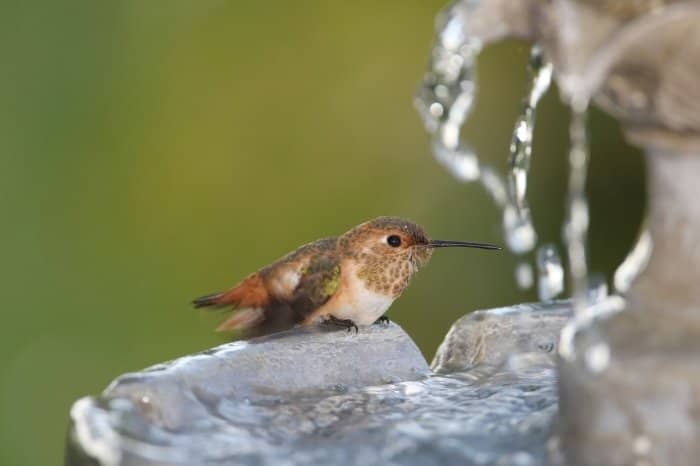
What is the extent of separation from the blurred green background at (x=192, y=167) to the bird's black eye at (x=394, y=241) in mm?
2015

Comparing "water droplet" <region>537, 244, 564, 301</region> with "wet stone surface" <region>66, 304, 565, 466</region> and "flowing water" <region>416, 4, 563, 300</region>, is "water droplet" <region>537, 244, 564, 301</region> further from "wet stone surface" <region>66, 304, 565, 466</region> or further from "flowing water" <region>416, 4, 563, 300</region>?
"flowing water" <region>416, 4, 563, 300</region>

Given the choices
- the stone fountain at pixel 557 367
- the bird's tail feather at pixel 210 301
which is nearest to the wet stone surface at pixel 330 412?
the stone fountain at pixel 557 367

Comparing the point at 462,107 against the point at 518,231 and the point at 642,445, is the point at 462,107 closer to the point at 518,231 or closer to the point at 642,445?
the point at 518,231

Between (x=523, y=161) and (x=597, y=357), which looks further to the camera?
(x=523, y=161)

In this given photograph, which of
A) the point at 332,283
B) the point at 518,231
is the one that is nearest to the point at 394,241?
the point at 332,283

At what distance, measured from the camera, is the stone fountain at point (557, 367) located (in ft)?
4.68

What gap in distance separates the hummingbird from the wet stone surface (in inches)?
6.7

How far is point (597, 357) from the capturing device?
59.6 inches

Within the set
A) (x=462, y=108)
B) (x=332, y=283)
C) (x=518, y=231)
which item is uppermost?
(x=462, y=108)

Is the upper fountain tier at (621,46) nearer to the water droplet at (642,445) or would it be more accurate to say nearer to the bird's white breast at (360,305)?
the water droplet at (642,445)

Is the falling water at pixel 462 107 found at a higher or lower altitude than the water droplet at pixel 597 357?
higher

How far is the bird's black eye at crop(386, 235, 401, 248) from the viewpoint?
7.77 feet

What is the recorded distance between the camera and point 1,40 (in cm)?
437

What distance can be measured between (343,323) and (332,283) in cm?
9
